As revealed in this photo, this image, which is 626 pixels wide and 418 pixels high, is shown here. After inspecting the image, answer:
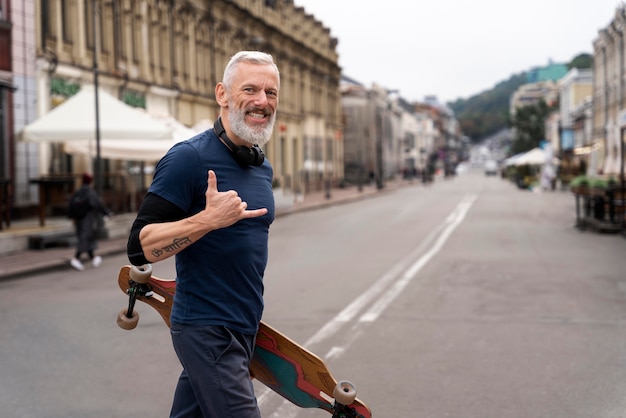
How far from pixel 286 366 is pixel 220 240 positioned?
1.93ft

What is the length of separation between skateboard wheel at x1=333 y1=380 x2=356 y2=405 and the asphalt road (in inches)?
103

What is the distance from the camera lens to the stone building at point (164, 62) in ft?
80.5

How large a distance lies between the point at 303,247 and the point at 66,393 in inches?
498

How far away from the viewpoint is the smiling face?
3.24m

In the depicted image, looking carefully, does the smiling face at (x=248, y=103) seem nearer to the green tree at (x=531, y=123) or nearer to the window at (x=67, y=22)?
the window at (x=67, y=22)

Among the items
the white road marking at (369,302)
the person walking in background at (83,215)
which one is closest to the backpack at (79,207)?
the person walking in background at (83,215)

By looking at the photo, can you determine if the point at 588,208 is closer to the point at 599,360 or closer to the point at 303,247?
the point at 303,247

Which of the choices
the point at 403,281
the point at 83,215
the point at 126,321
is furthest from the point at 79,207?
the point at 126,321

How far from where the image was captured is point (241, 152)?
3193 millimetres

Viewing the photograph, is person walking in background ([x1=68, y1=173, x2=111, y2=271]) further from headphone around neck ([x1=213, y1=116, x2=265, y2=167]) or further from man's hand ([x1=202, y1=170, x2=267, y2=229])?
man's hand ([x1=202, y1=170, x2=267, y2=229])

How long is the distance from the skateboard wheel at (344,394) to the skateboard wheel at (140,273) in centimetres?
86

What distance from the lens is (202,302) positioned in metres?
3.14

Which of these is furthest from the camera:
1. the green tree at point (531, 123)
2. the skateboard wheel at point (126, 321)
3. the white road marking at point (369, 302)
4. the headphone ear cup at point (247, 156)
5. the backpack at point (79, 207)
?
the green tree at point (531, 123)

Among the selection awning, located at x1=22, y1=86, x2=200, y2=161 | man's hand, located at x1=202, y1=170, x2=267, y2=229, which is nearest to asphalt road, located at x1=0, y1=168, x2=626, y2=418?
man's hand, located at x1=202, y1=170, x2=267, y2=229
